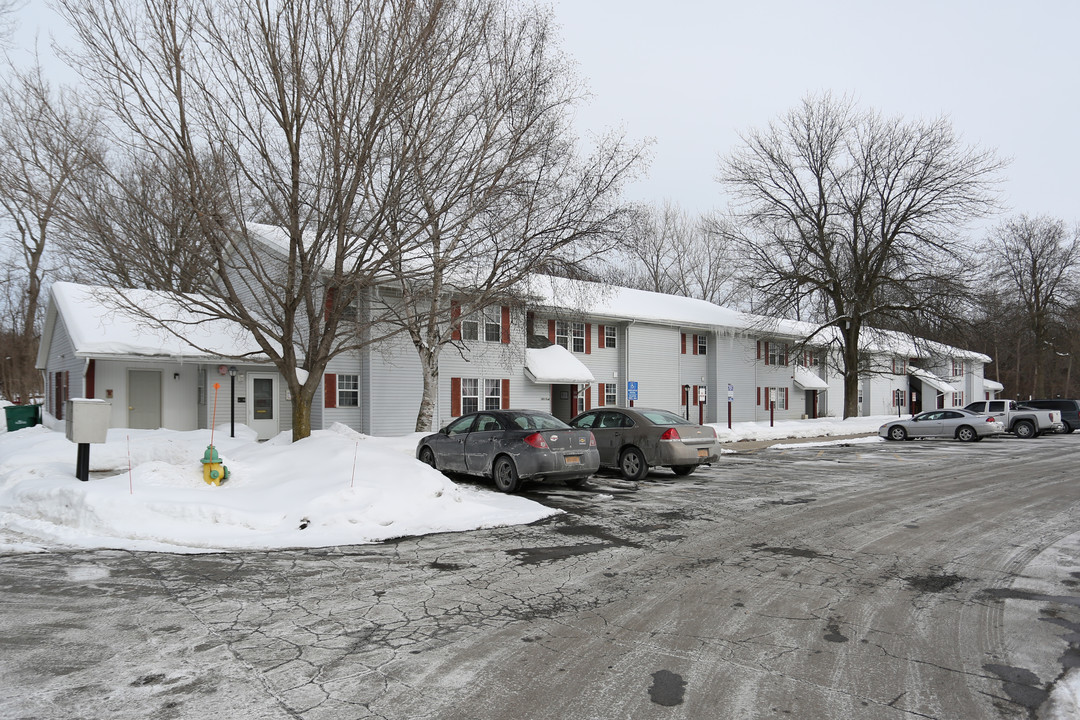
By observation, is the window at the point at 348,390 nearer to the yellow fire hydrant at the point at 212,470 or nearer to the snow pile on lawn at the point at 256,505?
the snow pile on lawn at the point at 256,505

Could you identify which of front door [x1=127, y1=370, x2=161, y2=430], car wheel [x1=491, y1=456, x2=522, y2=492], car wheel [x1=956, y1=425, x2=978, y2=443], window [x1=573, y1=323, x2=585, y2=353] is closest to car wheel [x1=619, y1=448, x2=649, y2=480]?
car wheel [x1=491, y1=456, x2=522, y2=492]

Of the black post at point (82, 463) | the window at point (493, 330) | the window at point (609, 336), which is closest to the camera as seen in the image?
the black post at point (82, 463)

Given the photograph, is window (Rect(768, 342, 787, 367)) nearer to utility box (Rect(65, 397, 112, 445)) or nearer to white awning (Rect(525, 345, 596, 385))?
white awning (Rect(525, 345, 596, 385))

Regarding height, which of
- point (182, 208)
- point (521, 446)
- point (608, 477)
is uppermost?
point (182, 208)

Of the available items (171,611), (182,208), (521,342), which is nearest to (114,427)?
(182,208)

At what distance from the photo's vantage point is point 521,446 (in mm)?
11609

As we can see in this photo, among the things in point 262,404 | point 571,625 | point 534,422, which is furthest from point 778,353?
point 571,625

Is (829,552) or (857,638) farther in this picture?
(829,552)

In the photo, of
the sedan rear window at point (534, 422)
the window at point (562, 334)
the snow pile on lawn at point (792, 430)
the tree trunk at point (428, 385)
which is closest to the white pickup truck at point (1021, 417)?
the snow pile on lawn at point (792, 430)

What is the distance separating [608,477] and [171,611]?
9.89 metres

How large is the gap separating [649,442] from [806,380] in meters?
30.7

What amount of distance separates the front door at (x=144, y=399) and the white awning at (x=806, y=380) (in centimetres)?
3284

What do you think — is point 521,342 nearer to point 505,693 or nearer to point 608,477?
point 608,477

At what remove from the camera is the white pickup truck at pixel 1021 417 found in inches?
1122
